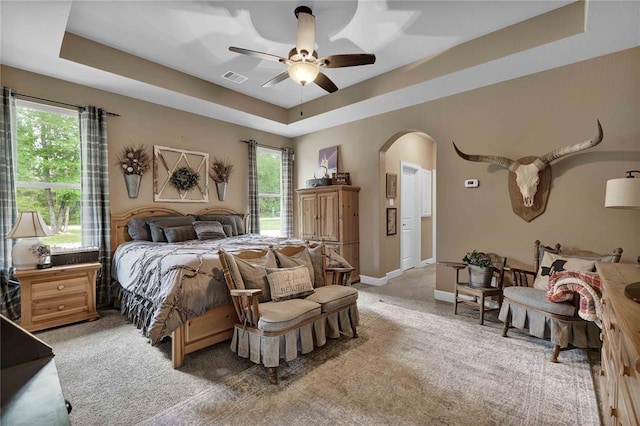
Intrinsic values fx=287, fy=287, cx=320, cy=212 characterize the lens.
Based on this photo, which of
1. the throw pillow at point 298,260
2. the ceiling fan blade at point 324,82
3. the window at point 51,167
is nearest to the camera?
the throw pillow at point 298,260

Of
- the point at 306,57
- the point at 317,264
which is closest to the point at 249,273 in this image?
the point at 317,264

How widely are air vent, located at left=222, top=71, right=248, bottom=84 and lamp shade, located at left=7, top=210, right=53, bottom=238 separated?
A: 2.81 meters

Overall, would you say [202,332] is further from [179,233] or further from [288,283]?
[179,233]

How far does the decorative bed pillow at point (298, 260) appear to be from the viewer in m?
2.88

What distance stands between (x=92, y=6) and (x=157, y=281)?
2.67 m

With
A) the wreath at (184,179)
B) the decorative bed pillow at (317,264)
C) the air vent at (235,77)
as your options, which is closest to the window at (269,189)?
the wreath at (184,179)

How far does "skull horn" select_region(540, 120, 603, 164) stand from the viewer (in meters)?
2.74

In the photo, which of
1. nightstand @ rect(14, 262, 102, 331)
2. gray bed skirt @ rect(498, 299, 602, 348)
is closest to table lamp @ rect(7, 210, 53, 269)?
A: nightstand @ rect(14, 262, 102, 331)

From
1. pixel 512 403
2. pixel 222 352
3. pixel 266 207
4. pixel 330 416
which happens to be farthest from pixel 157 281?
pixel 266 207

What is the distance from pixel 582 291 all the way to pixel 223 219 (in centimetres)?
454

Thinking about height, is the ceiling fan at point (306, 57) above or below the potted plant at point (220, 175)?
above

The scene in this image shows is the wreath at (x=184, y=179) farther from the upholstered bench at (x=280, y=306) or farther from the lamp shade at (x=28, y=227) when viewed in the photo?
the upholstered bench at (x=280, y=306)

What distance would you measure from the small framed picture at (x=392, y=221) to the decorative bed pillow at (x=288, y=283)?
2864 mm

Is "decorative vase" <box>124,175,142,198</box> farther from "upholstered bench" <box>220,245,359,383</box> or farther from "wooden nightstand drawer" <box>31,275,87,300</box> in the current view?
"upholstered bench" <box>220,245,359,383</box>
